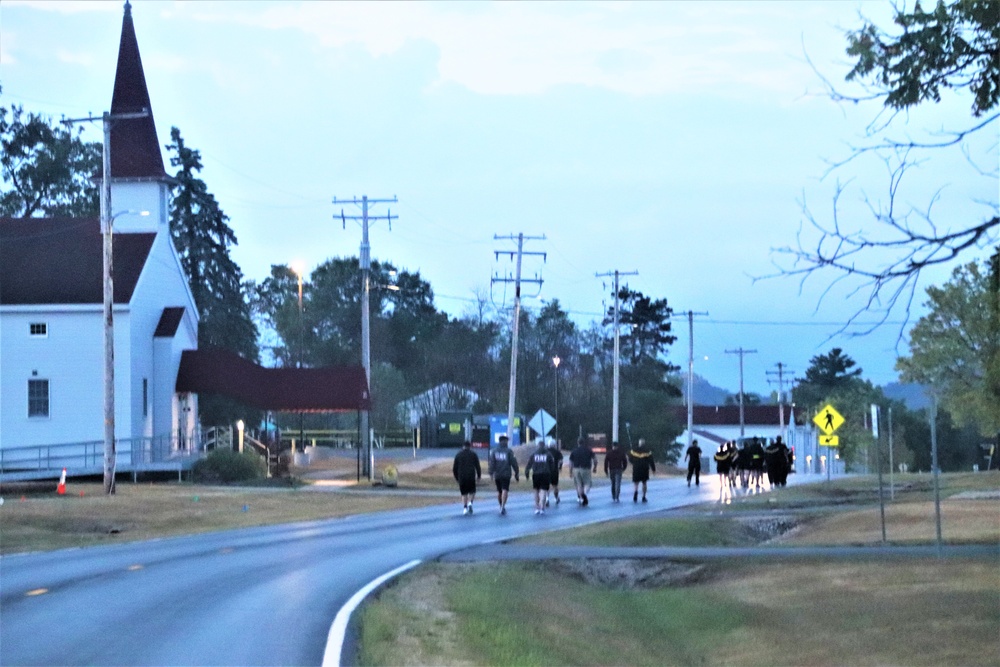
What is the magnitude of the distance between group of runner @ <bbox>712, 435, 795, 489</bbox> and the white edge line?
84.5 feet

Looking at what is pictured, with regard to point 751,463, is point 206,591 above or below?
below

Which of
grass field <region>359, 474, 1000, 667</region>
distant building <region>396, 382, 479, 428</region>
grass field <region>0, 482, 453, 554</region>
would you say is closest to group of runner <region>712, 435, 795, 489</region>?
grass field <region>0, 482, 453, 554</region>

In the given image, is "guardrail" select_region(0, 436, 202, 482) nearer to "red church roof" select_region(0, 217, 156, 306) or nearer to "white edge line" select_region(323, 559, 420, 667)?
"red church roof" select_region(0, 217, 156, 306)

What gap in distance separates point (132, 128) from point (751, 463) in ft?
85.5

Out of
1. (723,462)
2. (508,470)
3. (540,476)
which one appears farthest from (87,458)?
(723,462)

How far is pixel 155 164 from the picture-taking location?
165 ft

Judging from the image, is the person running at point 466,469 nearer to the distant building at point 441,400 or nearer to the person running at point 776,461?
the person running at point 776,461

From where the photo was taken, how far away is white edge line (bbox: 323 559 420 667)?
1090 cm

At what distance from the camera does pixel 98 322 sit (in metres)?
46.3

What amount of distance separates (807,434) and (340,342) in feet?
141

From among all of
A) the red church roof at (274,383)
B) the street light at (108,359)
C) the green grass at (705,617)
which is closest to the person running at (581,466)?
the street light at (108,359)

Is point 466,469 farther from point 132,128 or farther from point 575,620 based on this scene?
point 132,128

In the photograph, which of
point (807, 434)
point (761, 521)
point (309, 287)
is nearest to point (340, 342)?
point (309, 287)

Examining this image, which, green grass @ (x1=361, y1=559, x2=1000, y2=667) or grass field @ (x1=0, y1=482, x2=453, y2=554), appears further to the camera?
grass field @ (x1=0, y1=482, x2=453, y2=554)
